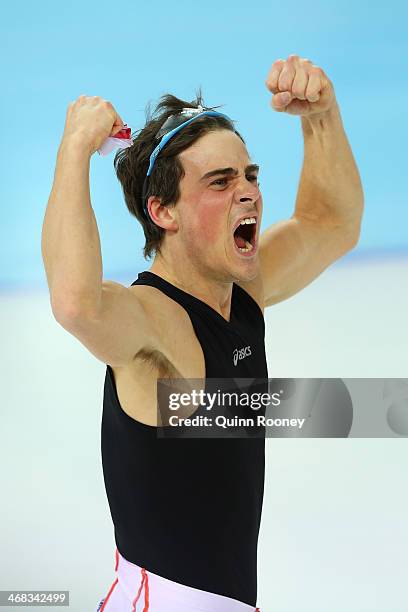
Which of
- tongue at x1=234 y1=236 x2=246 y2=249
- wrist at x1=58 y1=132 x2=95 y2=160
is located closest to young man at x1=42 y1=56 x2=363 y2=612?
tongue at x1=234 y1=236 x2=246 y2=249

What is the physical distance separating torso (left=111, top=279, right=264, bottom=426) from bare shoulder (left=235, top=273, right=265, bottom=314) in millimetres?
410

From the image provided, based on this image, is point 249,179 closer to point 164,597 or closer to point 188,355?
point 188,355

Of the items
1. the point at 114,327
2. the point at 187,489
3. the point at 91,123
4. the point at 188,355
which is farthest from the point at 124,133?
the point at 187,489

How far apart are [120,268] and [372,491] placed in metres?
1.90

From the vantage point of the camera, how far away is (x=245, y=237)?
281 cm

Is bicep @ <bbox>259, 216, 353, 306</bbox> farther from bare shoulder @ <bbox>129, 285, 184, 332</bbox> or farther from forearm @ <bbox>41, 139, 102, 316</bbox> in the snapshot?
forearm @ <bbox>41, 139, 102, 316</bbox>

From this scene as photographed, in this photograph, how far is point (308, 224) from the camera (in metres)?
3.26

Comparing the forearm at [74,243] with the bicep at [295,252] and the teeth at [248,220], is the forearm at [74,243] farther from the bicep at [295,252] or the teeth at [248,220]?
the bicep at [295,252]

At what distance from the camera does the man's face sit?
271 centimetres

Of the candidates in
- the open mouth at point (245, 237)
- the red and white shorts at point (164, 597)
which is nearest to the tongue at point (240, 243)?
the open mouth at point (245, 237)

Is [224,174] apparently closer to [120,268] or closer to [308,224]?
[308,224]

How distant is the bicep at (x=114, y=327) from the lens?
88.5 inches

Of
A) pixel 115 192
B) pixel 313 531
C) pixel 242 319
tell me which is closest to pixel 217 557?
pixel 242 319

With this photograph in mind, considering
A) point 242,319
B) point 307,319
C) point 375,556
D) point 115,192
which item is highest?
point 115,192
